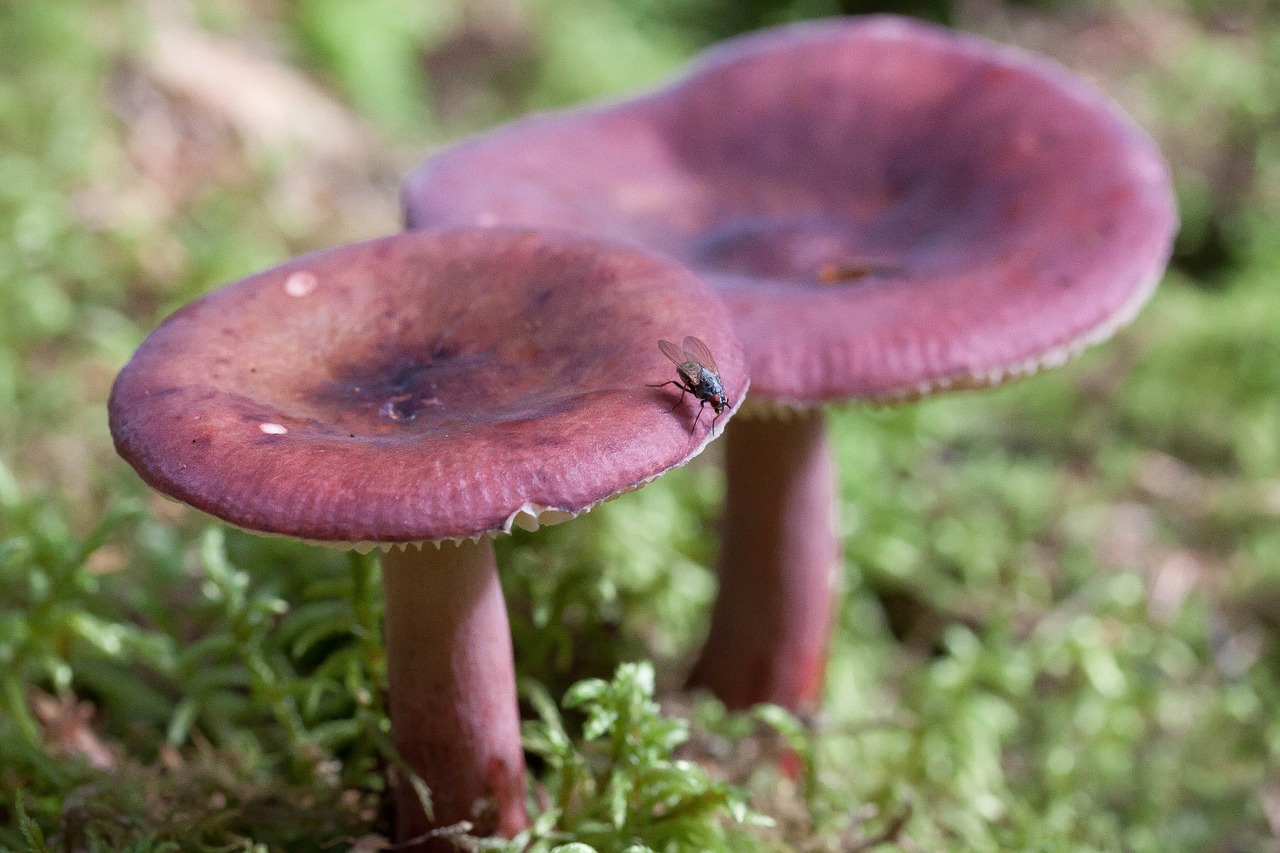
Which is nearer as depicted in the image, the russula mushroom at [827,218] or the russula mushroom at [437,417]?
the russula mushroom at [437,417]

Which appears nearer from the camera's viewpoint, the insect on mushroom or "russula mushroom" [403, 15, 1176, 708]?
the insect on mushroom

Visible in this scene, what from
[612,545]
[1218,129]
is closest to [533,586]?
[612,545]

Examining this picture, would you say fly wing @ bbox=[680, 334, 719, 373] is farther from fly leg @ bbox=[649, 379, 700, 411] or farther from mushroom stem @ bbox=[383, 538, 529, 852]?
mushroom stem @ bbox=[383, 538, 529, 852]

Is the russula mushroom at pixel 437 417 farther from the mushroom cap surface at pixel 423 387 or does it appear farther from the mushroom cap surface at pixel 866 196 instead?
the mushroom cap surface at pixel 866 196

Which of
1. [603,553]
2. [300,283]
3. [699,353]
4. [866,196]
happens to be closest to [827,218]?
[866,196]

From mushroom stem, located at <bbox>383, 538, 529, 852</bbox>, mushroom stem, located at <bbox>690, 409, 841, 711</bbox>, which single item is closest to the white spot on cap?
mushroom stem, located at <bbox>383, 538, 529, 852</bbox>

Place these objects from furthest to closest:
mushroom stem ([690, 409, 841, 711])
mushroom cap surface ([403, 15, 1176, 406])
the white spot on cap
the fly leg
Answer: mushroom stem ([690, 409, 841, 711]), mushroom cap surface ([403, 15, 1176, 406]), the white spot on cap, the fly leg

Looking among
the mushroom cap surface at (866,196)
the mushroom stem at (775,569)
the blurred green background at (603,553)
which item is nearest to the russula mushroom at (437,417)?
the mushroom cap surface at (866,196)
